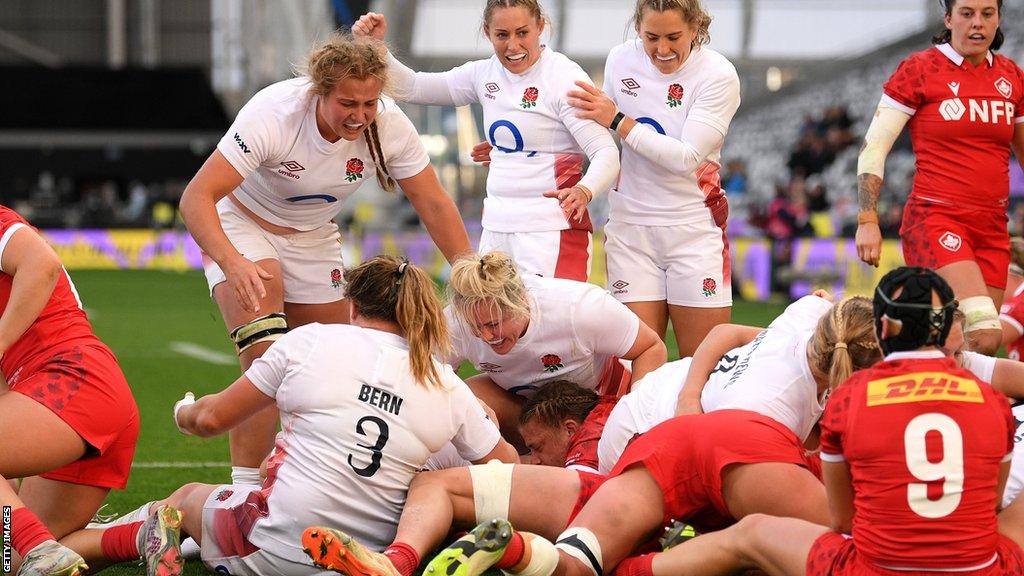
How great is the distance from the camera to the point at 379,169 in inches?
224

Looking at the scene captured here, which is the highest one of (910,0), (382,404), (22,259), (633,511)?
(910,0)

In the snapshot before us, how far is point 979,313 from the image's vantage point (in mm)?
5891

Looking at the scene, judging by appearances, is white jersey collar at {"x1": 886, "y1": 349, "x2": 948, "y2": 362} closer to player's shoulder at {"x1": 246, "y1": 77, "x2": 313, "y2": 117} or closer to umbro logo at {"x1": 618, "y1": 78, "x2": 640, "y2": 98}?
player's shoulder at {"x1": 246, "y1": 77, "x2": 313, "y2": 117}

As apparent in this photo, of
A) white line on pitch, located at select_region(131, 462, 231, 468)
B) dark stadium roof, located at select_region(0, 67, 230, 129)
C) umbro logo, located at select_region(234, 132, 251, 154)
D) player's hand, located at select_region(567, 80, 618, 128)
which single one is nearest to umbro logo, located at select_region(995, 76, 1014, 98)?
player's hand, located at select_region(567, 80, 618, 128)

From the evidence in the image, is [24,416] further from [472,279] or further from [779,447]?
[779,447]

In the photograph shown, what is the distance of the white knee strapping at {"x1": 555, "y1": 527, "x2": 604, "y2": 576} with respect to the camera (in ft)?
13.3

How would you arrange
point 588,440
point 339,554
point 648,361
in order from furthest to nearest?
point 648,361 < point 588,440 < point 339,554

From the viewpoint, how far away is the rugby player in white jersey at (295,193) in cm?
520

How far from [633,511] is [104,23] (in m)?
43.5

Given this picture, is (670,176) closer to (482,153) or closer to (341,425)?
(482,153)

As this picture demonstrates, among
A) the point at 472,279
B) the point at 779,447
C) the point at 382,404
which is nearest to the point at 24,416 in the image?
the point at 382,404

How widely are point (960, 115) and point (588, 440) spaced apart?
2308mm

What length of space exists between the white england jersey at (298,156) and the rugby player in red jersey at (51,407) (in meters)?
1.06

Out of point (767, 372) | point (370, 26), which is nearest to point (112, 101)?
point (370, 26)
